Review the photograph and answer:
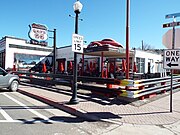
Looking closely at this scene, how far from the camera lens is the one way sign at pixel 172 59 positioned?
272 inches

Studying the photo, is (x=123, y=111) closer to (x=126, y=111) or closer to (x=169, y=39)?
(x=126, y=111)

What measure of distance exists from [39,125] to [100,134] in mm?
1794

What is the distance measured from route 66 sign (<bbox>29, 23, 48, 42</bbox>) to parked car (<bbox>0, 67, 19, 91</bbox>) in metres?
4.89

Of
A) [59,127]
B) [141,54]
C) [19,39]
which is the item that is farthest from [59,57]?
[59,127]

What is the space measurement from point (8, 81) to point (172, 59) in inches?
380

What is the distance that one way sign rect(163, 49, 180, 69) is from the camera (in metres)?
6.91

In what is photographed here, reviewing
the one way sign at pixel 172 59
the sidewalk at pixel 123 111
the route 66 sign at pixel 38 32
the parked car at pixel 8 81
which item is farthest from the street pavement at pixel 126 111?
the route 66 sign at pixel 38 32

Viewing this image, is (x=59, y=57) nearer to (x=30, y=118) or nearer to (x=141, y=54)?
(x=141, y=54)

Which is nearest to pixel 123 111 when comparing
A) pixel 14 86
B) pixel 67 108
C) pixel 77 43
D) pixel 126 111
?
pixel 126 111

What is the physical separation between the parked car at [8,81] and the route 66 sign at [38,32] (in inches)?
193

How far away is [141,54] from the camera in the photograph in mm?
28984

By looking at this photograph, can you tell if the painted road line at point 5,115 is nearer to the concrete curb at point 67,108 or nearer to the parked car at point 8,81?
the concrete curb at point 67,108

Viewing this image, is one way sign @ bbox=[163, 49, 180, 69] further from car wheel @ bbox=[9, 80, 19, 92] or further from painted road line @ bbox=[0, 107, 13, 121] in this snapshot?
car wheel @ bbox=[9, 80, 19, 92]

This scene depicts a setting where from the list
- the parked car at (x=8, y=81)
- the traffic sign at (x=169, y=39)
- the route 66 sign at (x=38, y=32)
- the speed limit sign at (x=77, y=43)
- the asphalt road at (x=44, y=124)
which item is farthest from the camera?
the route 66 sign at (x=38, y=32)
